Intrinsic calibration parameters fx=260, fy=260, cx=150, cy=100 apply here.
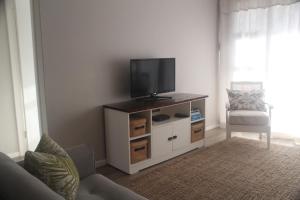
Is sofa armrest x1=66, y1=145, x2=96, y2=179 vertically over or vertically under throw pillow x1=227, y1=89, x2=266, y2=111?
under

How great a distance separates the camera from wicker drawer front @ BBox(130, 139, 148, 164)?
9.63ft

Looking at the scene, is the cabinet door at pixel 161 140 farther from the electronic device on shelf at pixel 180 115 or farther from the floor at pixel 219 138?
the floor at pixel 219 138

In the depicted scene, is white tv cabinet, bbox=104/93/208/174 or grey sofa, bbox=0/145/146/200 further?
white tv cabinet, bbox=104/93/208/174

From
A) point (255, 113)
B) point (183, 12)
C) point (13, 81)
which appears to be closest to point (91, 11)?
point (13, 81)

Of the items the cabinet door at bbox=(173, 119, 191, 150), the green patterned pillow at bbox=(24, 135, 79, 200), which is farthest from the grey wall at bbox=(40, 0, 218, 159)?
the green patterned pillow at bbox=(24, 135, 79, 200)

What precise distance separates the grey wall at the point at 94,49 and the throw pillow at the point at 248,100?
944mm

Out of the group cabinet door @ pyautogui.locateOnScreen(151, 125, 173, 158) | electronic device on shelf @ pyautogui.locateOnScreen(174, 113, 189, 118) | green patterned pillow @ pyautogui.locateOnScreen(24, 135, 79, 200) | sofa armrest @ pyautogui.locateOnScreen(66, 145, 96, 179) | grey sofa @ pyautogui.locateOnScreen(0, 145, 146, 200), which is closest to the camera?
grey sofa @ pyautogui.locateOnScreen(0, 145, 146, 200)

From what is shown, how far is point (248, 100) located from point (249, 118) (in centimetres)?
42

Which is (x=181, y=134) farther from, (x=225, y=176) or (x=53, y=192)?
(x=53, y=192)

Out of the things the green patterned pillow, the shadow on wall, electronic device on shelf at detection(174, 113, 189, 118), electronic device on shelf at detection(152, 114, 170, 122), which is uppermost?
the shadow on wall

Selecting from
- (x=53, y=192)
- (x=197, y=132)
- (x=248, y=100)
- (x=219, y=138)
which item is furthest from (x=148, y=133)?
(x=53, y=192)

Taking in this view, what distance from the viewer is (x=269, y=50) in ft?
13.9

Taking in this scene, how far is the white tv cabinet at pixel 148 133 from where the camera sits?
115 inches

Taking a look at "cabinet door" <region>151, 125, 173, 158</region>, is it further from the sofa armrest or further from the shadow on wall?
the sofa armrest
